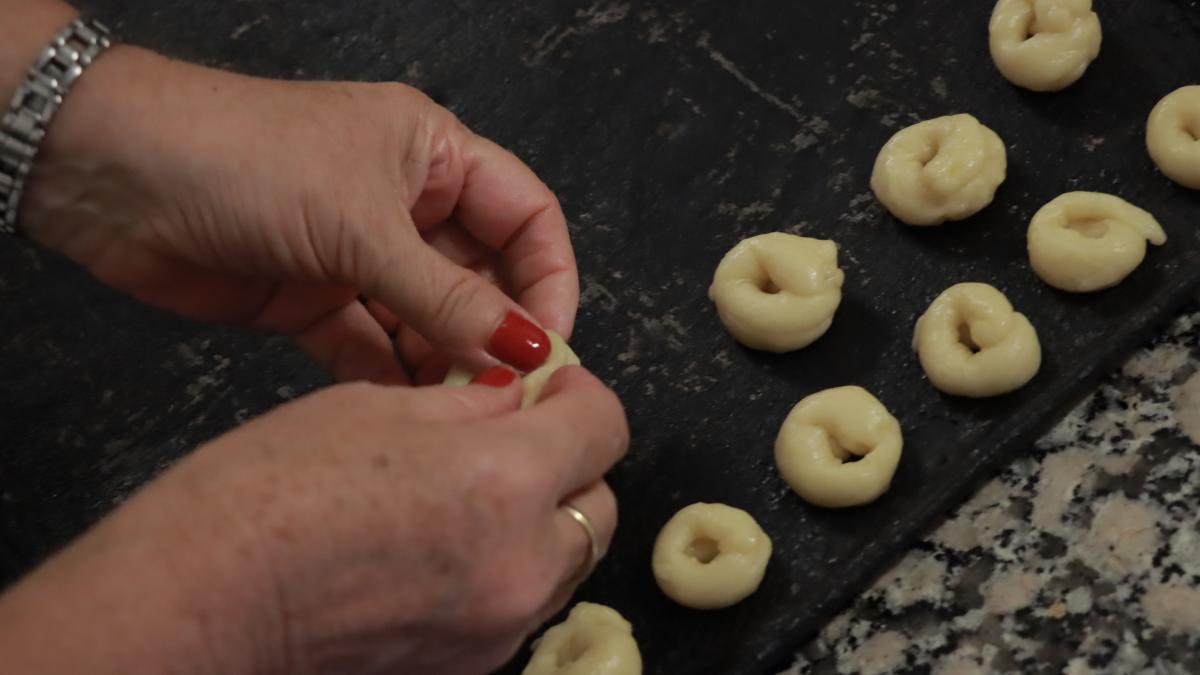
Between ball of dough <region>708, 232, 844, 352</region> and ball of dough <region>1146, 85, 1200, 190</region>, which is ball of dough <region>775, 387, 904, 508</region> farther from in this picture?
ball of dough <region>1146, 85, 1200, 190</region>

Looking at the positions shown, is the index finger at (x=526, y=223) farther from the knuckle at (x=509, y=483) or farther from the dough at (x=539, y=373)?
the knuckle at (x=509, y=483)

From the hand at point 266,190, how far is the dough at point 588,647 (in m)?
0.33


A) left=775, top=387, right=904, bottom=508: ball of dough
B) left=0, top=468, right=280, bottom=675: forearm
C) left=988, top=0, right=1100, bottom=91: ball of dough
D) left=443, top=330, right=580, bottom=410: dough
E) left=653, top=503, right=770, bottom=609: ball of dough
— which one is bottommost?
left=653, top=503, right=770, bottom=609: ball of dough

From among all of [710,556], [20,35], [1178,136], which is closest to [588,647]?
[710,556]

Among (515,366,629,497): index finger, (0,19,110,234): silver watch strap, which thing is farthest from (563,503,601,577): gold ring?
(0,19,110,234): silver watch strap

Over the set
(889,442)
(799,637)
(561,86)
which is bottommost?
(799,637)

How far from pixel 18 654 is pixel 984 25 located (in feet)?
4.99

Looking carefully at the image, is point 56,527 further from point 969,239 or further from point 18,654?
point 969,239

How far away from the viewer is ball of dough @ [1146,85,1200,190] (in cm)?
158

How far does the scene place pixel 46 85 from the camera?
1198mm

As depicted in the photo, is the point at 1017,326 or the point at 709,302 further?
the point at 709,302

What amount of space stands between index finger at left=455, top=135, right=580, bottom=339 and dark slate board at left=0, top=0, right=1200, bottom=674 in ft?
0.67

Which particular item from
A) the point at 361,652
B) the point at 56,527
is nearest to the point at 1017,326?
the point at 361,652

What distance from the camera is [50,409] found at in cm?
167
